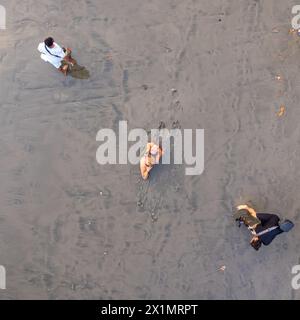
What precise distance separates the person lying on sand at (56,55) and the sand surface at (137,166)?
0.54ft

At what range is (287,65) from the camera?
17.4ft

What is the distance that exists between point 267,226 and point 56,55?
3.53 m

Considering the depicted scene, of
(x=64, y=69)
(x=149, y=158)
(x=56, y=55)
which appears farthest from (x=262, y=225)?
(x=56, y=55)

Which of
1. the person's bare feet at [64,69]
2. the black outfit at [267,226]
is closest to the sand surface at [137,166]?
the person's bare feet at [64,69]

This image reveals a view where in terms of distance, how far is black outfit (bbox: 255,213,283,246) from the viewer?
5.10m

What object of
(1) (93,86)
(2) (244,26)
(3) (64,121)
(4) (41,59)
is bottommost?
(3) (64,121)

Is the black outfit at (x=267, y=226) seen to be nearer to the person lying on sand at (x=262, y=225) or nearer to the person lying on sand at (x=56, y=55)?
the person lying on sand at (x=262, y=225)

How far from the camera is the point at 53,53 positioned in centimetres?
504

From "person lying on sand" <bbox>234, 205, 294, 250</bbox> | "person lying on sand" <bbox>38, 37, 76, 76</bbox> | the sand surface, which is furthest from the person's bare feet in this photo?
"person lying on sand" <bbox>234, 205, 294, 250</bbox>

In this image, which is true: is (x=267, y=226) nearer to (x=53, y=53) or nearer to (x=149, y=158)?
(x=149, y=158)

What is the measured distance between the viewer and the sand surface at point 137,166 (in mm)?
5312
